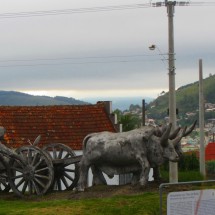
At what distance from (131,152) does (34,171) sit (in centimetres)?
311

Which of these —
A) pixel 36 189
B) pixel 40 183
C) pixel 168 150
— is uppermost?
pixel 168 150

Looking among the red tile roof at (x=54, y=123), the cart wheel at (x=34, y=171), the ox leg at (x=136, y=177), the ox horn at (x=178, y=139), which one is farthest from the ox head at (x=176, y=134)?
the red tile roof at (x=54, y=123)

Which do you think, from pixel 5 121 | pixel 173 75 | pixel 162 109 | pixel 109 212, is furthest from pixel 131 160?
pixel 162 109

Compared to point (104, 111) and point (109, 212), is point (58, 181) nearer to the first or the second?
point (109, 212)

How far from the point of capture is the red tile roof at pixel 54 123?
35219mm

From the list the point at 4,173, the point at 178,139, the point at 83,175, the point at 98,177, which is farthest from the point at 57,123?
the point at 178,139

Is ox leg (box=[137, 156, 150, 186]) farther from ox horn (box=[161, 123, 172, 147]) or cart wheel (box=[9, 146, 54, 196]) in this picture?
cart wheel (box=[9, 146, 54, 196])

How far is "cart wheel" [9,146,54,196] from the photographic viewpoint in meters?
20.1

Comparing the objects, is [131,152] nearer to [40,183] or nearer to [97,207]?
[97,207]

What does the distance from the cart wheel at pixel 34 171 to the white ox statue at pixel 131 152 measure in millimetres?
1172

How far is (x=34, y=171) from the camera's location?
2028cm

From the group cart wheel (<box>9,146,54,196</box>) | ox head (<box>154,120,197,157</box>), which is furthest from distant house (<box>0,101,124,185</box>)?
ox head (<box>154,120,197,157</box>)

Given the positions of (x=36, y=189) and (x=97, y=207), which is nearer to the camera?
→ (x=97, y=207)

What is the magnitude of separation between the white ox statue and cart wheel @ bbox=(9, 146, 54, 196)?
1172mm
